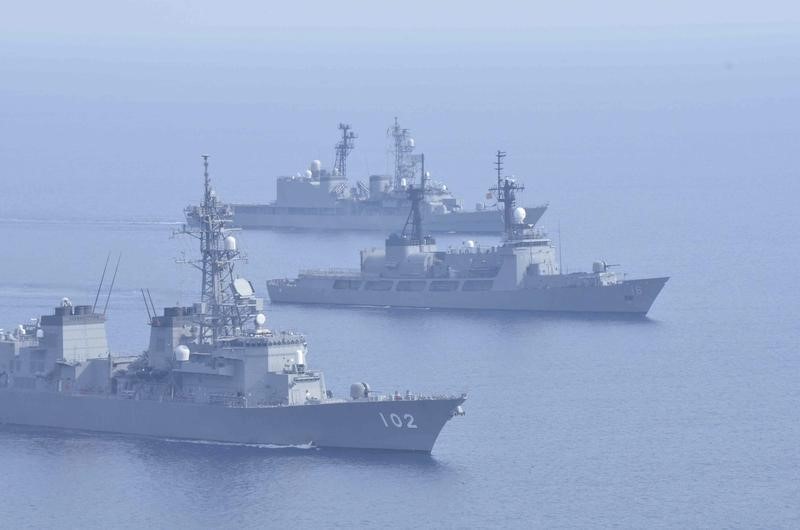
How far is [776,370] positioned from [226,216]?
690 inches

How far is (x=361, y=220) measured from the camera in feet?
334

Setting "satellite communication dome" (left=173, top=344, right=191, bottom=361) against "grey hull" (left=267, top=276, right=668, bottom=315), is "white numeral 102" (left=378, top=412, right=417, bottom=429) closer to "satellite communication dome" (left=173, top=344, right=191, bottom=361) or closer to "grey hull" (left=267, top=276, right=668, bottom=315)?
"satellite communication dome" (left=173, top=344, right=191, bottom=361)

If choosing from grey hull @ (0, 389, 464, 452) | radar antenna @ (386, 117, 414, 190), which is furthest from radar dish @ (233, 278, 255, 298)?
radar antenna @ (386, 117, 414, 190)

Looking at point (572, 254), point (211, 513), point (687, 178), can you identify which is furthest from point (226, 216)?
point (687, 178)

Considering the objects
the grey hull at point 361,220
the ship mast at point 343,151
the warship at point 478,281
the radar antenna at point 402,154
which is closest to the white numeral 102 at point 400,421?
the warship at point 478,281

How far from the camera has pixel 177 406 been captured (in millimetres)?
50781

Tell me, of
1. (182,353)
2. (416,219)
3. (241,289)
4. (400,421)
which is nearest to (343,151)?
(416,219)

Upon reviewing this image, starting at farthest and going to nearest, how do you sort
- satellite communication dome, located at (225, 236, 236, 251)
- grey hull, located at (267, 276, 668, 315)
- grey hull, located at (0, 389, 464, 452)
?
grey hull, located at (267, 276, 668, 315) → satellite communication dome, located at (225, 236, 236, 251) → grey hull, located at (0, 389, 464, 452)

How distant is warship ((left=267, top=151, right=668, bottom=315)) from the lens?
2889 inches

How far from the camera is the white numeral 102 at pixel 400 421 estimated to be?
48438mm

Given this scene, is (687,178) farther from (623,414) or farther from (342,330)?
(623,414)

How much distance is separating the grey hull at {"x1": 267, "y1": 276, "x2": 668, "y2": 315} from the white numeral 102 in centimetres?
2497

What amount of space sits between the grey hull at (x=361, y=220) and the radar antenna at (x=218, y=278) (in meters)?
45.5

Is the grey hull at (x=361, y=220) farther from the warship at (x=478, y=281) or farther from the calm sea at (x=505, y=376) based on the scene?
the warship at (x=478, y=281)
